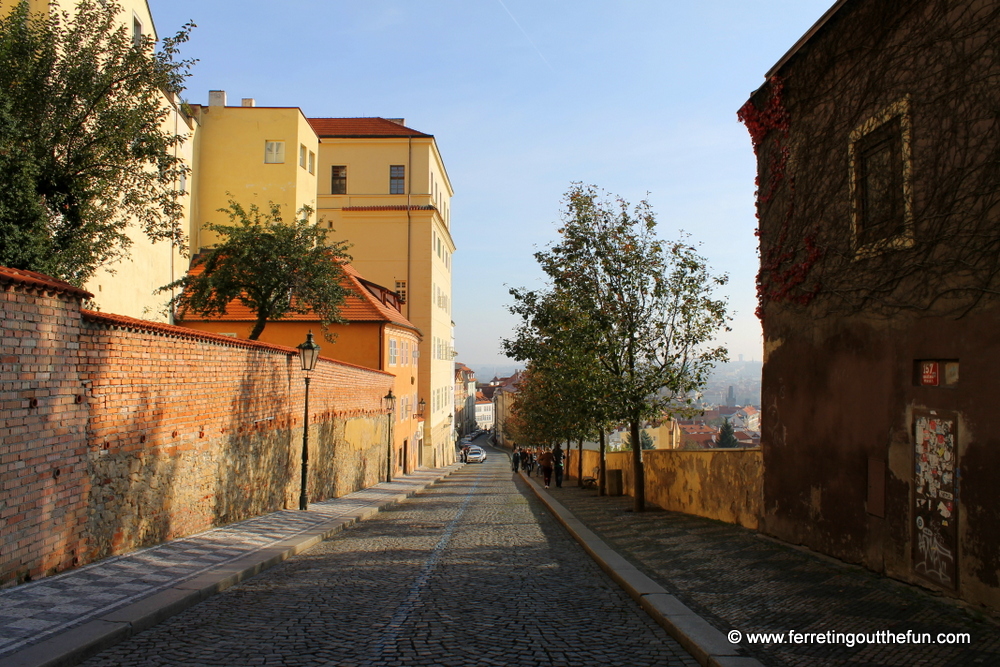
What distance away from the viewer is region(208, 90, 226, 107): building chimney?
37438mm

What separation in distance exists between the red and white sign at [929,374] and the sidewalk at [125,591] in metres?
7.55

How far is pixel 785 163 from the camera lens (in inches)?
409

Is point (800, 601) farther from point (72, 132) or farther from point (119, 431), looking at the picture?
point (72, 132)

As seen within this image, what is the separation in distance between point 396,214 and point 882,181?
149 ft

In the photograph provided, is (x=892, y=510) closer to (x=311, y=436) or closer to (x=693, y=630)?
(x=693, y=630)

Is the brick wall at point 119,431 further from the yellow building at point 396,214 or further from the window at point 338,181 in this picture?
the window at point 338,181

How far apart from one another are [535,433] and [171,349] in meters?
37.8

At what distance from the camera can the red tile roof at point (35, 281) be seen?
736 centimetres

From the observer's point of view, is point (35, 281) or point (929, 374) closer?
point (929, 374)

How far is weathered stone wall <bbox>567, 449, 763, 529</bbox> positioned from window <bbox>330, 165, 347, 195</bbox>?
38822mm

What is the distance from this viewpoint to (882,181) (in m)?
8.22

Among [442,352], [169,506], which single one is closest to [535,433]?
[442,352]

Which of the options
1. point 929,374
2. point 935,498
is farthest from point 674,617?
point 929,374

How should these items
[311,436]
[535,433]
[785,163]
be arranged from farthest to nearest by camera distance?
[535,433] → [311,436] → [785,163]
